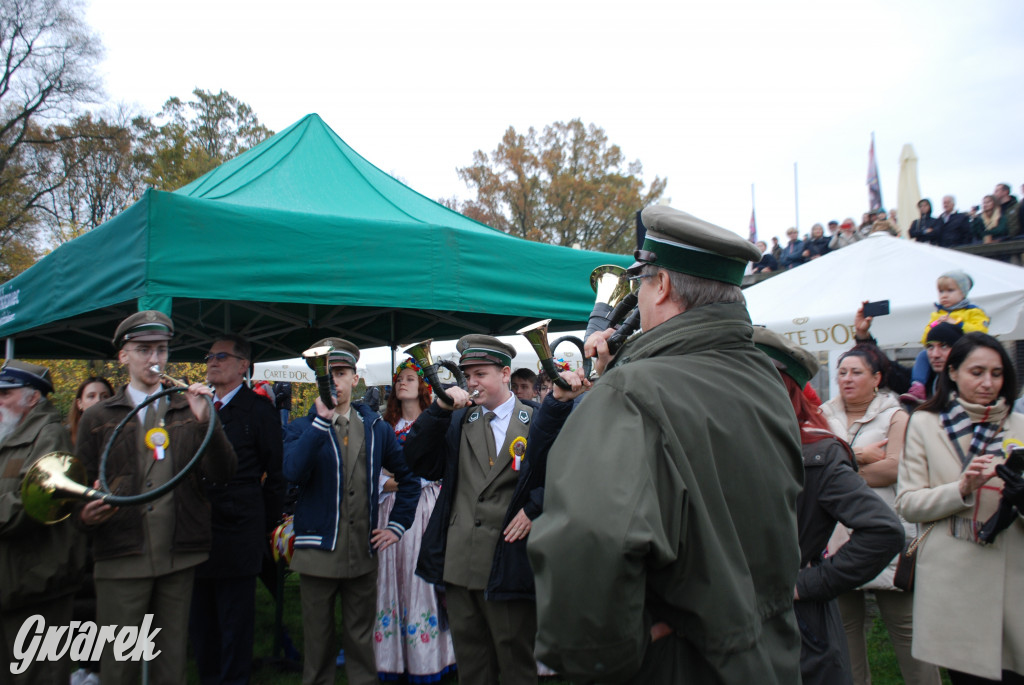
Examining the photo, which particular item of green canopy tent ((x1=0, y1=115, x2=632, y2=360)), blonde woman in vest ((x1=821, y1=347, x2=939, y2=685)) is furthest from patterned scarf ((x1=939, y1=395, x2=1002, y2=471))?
green canopy tent ((x1=0, y1=115, x2=632, y2=360))

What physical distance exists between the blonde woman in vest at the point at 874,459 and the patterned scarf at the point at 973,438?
0.45 meters

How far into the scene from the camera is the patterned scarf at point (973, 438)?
2.73 metres

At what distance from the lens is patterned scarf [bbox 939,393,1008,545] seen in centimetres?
273

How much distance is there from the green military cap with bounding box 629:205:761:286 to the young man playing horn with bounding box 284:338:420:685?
2430mm

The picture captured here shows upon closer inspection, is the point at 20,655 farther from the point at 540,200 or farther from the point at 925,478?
the point at 540,200

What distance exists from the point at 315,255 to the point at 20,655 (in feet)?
8.92

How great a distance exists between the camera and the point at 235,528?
3926mm

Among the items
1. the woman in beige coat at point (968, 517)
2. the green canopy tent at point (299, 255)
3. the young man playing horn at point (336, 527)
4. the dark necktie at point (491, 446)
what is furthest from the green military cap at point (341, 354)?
the woman in beige coat at point (968, 517)

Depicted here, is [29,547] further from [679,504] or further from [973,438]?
[973,438]

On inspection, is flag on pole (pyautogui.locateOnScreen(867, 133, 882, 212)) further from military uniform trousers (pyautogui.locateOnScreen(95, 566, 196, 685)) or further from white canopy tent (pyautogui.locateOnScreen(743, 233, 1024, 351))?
military uniform trousers (pyautogui.locateOnScreen(95, 566, 196, 685))

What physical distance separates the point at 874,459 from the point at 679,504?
2.87 m

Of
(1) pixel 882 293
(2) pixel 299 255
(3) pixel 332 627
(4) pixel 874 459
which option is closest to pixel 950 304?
(1) pixel 882 293

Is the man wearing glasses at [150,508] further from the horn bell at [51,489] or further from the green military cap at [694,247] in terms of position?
the green military cap at [694,247]

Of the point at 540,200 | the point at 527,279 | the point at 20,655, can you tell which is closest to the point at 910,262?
the point at 527,279
